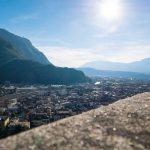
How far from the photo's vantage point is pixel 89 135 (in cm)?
582

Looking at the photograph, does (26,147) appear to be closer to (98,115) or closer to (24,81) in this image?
(98,115)

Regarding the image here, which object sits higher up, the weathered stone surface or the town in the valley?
the weathered stone surface

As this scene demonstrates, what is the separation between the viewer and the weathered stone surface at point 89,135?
529 cm

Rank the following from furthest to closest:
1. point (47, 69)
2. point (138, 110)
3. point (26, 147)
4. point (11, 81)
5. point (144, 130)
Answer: point (47, 69)
point (11, 81)
point (138, 110)
point (144, 130)
point (26, 147)

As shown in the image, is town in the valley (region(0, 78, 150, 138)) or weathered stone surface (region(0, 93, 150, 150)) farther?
town in the valley (region(0, 78, 150, 138))

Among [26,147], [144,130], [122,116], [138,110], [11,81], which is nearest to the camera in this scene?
[26,147]

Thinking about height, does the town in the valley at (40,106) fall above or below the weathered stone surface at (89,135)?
below

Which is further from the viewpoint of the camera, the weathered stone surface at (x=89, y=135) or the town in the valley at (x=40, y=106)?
the town in the valley at (x=40, y=106)

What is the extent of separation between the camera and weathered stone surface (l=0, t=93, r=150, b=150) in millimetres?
5293

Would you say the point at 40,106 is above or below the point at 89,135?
below

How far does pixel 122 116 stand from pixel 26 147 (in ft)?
10.1

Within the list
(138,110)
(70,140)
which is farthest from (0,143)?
(138,110)

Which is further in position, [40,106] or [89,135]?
[40,106]

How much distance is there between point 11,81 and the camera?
180 m
